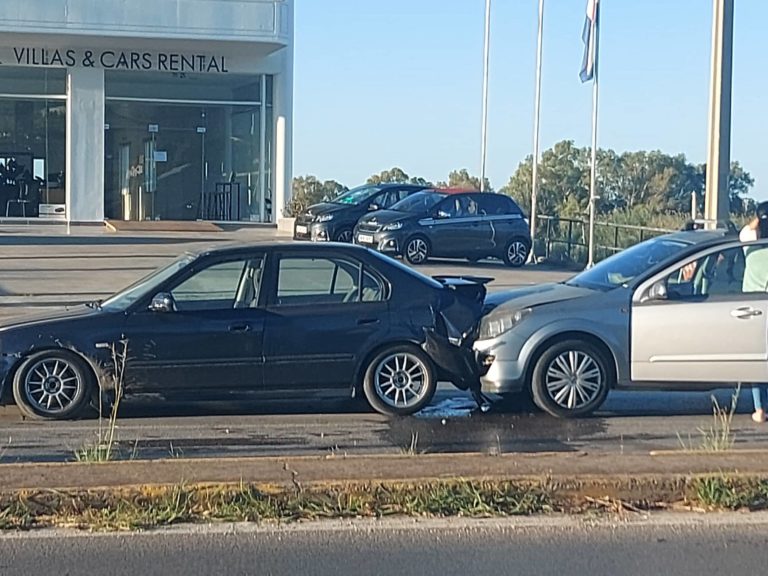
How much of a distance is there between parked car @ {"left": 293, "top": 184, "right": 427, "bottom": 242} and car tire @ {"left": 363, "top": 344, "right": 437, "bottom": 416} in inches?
651

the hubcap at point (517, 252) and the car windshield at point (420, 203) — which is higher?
the car windshield at point (420, 203)

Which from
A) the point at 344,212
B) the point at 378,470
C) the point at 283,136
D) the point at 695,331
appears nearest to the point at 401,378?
the point at 695,331

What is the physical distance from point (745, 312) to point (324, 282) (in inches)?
137

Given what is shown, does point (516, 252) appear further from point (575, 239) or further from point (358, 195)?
point (358, 195)

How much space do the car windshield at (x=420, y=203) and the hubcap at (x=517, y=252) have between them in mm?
1775

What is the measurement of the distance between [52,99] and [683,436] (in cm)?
2992

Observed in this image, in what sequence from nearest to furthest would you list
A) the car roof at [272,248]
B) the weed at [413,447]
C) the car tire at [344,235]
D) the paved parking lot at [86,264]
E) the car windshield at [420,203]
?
the weed at [413,447] < the car roof at [272,248] < the paved parking lot at [86,264] < the car windshield at [420,203] < the car tire at [344,235]

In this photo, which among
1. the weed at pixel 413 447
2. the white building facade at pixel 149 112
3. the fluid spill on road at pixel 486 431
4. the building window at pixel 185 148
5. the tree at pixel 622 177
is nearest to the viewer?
the weed at pixel 413 447

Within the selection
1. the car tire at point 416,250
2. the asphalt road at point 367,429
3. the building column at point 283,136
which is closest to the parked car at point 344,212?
the car tire at point 416,250

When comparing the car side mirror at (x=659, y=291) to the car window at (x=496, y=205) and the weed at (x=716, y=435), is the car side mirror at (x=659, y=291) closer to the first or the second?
the weed at (x=716, y=435)

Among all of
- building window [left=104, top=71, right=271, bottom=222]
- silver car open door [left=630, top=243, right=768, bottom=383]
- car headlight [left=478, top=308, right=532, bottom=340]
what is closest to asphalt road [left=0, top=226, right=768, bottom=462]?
silver car open door [left=630, top=243, right=768, bottom=383]

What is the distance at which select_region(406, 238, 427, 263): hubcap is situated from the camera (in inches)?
965

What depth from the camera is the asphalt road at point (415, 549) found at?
5.84 meters

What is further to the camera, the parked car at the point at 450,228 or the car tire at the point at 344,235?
the car tire at the point at 344,235
